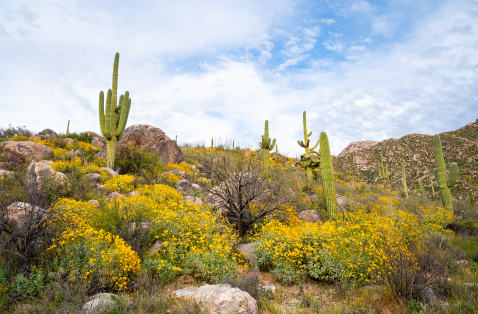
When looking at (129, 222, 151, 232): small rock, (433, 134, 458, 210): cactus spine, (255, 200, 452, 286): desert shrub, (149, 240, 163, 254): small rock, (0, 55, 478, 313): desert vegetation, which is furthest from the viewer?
(433, 134, 458, 210): cactus spine

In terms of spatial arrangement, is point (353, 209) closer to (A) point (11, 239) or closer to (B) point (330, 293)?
(B) point (330, 293)

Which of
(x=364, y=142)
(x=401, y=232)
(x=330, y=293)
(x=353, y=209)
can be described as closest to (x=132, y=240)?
(x=330, y=293)

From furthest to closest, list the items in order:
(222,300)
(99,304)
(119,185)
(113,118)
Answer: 1. (113,118)
2. (119,185)
3. (222,300)
4. (99,304)

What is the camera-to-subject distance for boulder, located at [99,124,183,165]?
1586 cm

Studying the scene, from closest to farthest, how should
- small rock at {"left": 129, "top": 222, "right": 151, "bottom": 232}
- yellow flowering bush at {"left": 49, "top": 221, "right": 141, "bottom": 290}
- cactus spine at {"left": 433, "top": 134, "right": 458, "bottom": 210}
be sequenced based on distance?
yellow flowering bush at {"left": 49, "top": 221, "right": 141, "bottom": 290} → small rock at {"left": 129, "top": 222, "right": 151, "bottom": 232} → cactus spine at {"left": 433, "top": 134, "right": 458, "bottom": 210}

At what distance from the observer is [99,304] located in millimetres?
3314

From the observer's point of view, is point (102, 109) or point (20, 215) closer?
point (20, 215)

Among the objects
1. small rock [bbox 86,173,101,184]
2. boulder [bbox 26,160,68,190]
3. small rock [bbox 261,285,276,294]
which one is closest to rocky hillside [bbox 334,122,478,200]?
small rock [bbox 86,173,101,184]

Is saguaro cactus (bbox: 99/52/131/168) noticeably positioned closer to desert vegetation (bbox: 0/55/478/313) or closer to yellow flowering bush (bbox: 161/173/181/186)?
yellow flowering bush (bbox: 161/173/181/186)

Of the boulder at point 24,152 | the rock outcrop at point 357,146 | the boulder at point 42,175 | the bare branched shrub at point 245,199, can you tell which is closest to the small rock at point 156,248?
the bare branched shrub at point 245,199

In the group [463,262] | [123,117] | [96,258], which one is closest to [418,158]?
[463,262]

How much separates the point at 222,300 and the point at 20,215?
170 inches

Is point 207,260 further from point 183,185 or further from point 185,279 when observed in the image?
point 183,185

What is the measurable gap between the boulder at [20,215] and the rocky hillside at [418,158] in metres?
26.6
